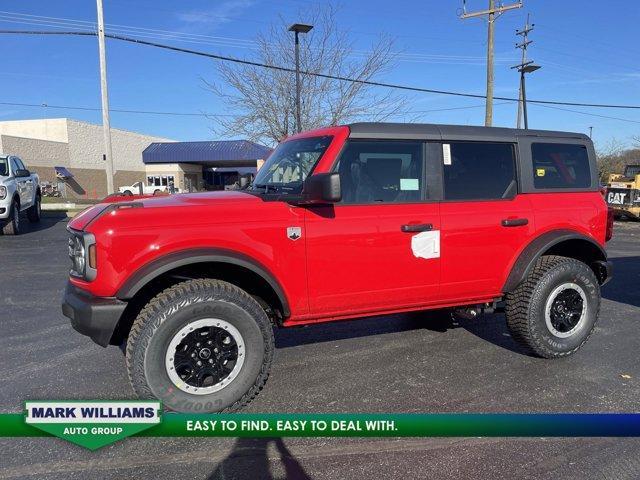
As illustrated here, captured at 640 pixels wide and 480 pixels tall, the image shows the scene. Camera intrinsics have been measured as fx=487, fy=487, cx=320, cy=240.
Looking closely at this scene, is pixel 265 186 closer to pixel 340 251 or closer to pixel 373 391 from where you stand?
pixel 340 251

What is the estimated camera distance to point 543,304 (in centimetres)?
422

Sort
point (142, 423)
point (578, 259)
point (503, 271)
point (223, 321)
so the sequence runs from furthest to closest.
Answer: point (578, 259), point (503, 271), point (223, 321), point (142, 423)

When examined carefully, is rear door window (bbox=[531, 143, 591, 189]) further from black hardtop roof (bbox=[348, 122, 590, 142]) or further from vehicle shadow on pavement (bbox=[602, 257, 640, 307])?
vehicle shadow on pavement (bbox=[602, 257, 640, 307])

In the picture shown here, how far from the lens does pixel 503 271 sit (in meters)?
4.14

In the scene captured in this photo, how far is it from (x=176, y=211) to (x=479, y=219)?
2.38 m

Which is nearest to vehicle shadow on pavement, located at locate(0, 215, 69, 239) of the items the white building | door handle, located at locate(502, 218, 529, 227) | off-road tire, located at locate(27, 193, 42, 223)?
off-road tire, located at locate(27, 193, 42, 223)

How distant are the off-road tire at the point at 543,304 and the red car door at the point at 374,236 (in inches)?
33.4

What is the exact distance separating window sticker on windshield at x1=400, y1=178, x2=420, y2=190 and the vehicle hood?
1115mm

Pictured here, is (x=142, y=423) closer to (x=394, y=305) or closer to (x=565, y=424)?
(x=565, y=424)

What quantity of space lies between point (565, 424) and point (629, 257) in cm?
1033

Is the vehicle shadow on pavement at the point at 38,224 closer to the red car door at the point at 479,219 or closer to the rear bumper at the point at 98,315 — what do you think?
the rear bumper at the point at 98,315

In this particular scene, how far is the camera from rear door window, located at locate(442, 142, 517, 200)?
3986 millimetres

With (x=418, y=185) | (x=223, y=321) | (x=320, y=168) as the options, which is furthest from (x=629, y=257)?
(x=223, y=321)

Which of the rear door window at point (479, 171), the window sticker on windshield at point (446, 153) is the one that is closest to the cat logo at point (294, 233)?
the rear door window at point (479, 171)
